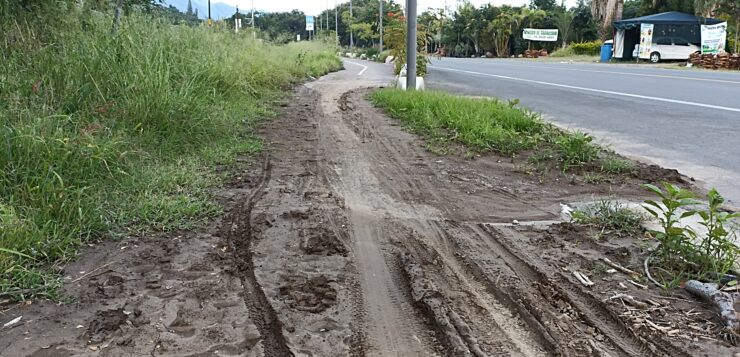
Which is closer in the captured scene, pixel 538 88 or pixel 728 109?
pixel 728 109

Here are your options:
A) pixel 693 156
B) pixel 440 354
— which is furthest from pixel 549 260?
pixel 693 156

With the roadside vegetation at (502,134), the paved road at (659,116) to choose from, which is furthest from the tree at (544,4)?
the roadside vegetation at (502,134)

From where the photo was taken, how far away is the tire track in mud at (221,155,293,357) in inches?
Result: 93.0

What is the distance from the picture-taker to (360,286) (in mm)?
2893

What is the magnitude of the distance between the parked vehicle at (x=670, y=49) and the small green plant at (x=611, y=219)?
1216 inches

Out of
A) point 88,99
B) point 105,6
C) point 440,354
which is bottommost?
point 440,354

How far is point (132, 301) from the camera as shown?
8.83 ft

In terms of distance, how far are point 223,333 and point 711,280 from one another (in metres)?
2.42

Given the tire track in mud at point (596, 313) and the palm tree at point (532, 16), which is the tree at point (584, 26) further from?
the tire track in mud at point (596, 313)

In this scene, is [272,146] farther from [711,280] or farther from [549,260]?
[711,280]

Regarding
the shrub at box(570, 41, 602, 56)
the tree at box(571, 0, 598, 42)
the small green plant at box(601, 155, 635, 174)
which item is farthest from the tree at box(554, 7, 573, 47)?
the small green plant at box(601, 155, 635, 174)

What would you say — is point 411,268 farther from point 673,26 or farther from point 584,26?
point 584,26

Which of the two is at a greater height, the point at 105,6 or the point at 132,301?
the point at 105,6

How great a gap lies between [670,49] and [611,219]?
104ft
